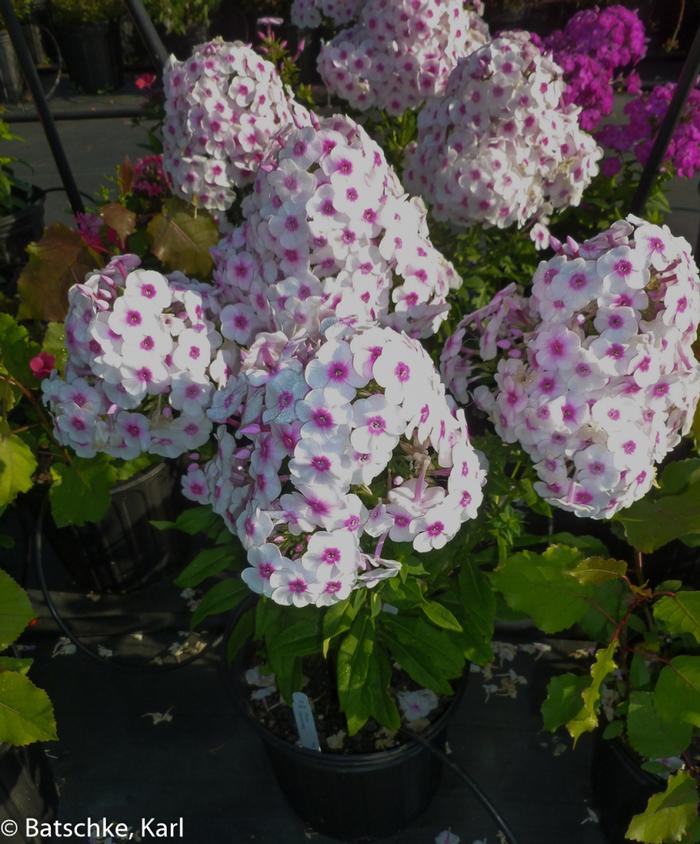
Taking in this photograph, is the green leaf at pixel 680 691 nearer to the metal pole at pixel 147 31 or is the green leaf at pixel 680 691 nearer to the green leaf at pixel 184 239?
the green leaf at pixel 184 239

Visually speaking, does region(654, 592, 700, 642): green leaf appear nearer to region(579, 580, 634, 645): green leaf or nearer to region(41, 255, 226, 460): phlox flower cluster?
region(579, 580, 634, 645): green leaf

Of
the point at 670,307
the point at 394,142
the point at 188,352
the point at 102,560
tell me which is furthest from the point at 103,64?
the point at 670,307

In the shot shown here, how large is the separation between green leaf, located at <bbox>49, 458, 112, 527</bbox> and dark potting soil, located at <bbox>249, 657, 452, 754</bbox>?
608mm

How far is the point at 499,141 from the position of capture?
2207mm

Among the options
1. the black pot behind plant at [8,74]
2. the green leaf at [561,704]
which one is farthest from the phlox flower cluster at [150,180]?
the black pot behind plant at [8,74]

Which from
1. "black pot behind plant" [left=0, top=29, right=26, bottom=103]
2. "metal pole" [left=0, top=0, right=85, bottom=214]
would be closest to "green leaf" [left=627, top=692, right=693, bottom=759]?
"metal pole" [left=0, top=0, right=85, bottom=214]

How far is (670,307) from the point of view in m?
1.31

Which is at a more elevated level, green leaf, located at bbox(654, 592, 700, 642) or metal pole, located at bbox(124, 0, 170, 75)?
metal pole, located at bbox(124, 0, 170, 75)

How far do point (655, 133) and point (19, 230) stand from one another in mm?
3085

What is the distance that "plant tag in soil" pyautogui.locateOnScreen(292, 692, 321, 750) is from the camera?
1747 millimetres

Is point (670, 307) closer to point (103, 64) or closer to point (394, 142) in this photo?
point (394, 142)

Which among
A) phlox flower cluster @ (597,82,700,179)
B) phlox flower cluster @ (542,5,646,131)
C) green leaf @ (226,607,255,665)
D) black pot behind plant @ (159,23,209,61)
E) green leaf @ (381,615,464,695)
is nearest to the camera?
green leaf @ (381,615,464,695)

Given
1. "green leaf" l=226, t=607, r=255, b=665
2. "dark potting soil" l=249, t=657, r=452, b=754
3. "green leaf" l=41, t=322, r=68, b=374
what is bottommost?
"dark potting soil" l=249, t=657, r=452, b=754

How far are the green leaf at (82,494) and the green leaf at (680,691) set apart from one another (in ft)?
4.80
